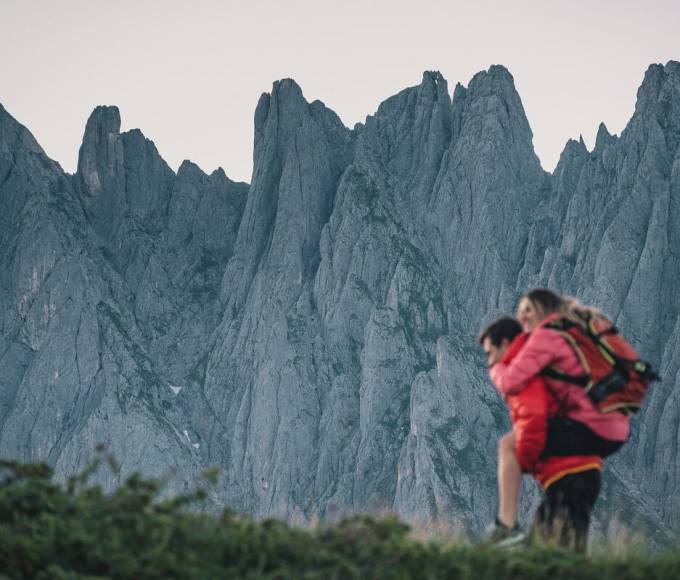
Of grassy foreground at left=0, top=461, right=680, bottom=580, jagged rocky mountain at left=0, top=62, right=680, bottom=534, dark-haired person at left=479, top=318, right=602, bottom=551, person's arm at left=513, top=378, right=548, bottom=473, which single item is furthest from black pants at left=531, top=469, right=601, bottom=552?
jagged rocky mountain at left=0, top=62, right=680, bottom=534

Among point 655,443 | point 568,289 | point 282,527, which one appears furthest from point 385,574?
point 568,289

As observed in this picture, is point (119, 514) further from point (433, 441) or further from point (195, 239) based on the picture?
point (195, 239)

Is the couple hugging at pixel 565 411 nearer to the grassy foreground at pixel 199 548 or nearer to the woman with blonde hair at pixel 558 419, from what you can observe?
the woman with blonde hair at pixel 558 419

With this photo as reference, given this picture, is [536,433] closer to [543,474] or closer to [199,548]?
[543,474]

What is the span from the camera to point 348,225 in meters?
169

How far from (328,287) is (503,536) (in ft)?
510

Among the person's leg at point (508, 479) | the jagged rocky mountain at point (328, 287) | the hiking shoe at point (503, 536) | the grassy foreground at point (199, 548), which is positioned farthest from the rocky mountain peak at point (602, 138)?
the grassy foreground at point (199, 548)

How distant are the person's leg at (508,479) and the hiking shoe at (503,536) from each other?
0.22 feet

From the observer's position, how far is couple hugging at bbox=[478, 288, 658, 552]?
36.7ft

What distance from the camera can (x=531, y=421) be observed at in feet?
36.7

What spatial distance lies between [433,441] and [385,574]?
430 feet

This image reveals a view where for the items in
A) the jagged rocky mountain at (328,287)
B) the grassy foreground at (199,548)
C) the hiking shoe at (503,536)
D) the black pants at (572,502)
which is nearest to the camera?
the grassy foreground at (199,548)

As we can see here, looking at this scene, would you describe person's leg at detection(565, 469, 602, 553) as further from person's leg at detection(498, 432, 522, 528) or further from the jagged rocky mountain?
the jagged rocky mountain

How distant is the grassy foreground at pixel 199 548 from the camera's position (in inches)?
363
